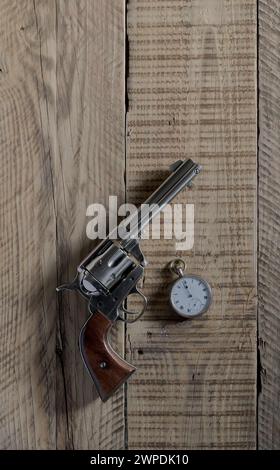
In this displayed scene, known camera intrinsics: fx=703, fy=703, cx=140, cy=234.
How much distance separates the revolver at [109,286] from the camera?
1421 mm

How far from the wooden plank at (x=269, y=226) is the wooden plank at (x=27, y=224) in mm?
450

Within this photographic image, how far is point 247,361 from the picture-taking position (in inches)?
59.3

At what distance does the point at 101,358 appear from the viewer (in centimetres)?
143

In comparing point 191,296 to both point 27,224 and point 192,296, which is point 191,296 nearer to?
point 192,296

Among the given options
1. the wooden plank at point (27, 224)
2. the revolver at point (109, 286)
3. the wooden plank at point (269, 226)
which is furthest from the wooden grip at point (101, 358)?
the wooden plank at point (269, 226)

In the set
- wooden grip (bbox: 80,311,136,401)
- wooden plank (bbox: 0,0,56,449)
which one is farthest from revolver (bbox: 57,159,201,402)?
wooden plank (bbox: 0,0,56,449)

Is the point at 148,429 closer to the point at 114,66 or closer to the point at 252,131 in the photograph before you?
the point at 252,131

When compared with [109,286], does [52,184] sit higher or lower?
higher

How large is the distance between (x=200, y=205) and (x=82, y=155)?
0.91 feet

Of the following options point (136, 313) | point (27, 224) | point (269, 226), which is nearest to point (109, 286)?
point (136, 313)

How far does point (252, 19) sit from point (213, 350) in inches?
28.2

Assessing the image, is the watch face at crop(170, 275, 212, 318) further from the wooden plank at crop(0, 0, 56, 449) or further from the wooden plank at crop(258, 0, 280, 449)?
the wooden plank at crop(0, 0, 56, 449)
